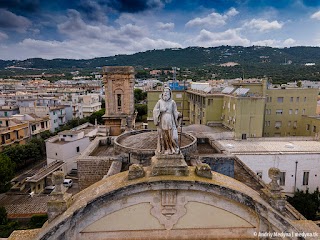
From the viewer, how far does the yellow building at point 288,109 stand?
149ft

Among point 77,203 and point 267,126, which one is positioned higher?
point 77,203

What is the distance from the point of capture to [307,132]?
4447 cm

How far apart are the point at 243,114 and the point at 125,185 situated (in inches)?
1289

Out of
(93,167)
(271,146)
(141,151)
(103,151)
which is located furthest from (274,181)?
(271,146)

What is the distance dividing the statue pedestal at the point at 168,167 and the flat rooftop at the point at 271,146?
18.6 m

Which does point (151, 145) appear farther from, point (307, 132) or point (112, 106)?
point (307, 132)


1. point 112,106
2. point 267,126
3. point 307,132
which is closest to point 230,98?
point 267,126

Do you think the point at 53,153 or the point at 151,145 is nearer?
the point at 151,145

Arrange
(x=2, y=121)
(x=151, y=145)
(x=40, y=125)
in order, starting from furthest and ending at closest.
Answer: (x=40, y=125) → (x=2, y=121) → (x=151, y=145)

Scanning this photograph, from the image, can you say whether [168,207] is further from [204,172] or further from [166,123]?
[166,123]

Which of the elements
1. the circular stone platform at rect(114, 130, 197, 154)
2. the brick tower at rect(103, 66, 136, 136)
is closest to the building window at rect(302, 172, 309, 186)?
the circular stone platform at rect(114, 130, 197, 154)

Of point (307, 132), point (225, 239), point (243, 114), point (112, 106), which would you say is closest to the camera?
point (225, 239)

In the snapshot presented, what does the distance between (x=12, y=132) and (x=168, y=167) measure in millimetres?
47091

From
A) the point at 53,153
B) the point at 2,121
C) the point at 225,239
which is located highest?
the point at 225,239
